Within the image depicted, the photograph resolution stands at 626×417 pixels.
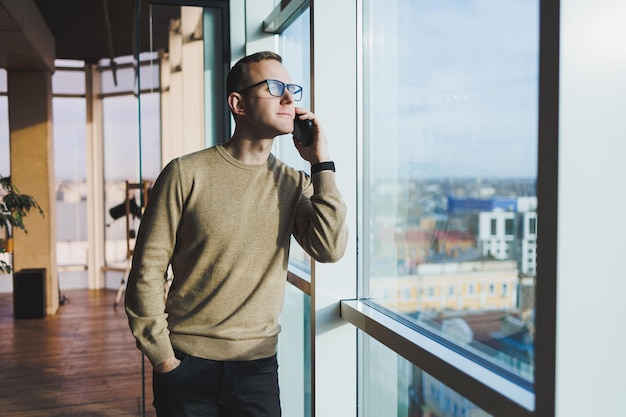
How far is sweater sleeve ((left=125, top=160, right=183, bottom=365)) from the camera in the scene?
1.74 meters

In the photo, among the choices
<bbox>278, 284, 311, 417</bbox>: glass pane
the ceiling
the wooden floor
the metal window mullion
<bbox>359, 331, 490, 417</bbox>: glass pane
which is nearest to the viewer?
the metal window mullion

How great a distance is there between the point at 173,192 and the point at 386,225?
74 centimetres

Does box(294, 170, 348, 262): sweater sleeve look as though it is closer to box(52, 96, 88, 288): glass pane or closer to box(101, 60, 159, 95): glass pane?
box(101, 60, 159, 95): glass pane

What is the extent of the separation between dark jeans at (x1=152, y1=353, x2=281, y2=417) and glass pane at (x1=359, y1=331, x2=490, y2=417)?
43 cm

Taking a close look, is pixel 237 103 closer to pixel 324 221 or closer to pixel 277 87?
pixel 277 87

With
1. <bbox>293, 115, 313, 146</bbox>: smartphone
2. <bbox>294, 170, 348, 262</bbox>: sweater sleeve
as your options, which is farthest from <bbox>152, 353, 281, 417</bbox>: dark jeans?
<bbox>293, 115, 313, 146</bbox>: smartphone

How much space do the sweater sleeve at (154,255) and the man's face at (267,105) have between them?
26 cm

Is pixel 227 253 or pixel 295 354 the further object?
pixel 295 354

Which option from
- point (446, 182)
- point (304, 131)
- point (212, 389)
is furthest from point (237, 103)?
point (212, 389)

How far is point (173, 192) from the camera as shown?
174 cm

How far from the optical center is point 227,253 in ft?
5.79

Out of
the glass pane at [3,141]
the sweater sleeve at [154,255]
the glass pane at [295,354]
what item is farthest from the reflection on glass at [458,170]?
the glass pane at [3,141]

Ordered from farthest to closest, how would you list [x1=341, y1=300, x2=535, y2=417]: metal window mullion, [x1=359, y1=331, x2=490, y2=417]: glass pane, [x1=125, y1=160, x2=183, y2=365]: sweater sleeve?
1. [x1=125, y1=160, x2=183, y2=365]: sweater sleeve
2. [x1=359, y1=331, x2=490, y2=417]: glass pane
3. [x1=341, y1=300, x2=535, y2=417]: metal window mullion

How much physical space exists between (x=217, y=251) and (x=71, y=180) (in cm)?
936
